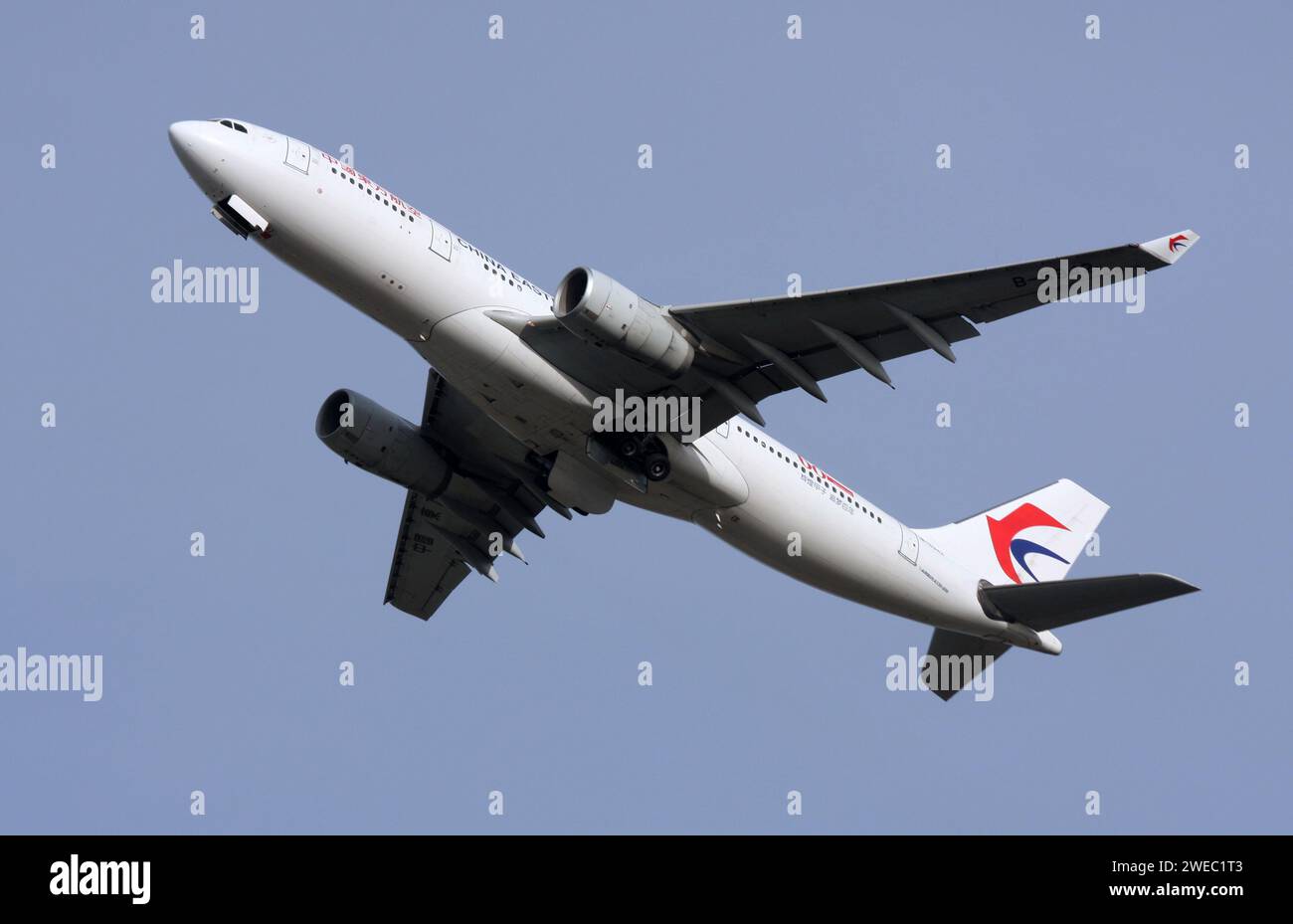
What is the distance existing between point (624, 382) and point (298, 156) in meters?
7.56

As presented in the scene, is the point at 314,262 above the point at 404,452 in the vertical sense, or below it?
above

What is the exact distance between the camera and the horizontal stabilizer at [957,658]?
124ft

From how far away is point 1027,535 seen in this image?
39875 millimetres

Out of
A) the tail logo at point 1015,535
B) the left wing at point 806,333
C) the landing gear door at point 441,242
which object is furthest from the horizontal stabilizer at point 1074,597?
the landing gear door at point 441,242

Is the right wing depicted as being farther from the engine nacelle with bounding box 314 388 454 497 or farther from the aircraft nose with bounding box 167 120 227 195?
the aircraft nose with bounding box 167 120 227 195

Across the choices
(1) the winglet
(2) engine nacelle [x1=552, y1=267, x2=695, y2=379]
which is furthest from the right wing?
(1) the winglet

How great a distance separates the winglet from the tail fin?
1194 cm

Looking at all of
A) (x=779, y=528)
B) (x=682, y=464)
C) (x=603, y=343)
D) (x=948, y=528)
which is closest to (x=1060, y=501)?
(x=948, y=528)

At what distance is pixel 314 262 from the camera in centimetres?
2884

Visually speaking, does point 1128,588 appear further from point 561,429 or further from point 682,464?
point 561,429

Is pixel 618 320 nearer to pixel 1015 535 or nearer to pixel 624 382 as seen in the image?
pixel 624 382

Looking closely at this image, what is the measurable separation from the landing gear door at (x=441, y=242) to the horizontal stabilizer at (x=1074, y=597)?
15178mm

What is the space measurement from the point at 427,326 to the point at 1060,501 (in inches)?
771

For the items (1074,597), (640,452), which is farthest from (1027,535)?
(640,452)
